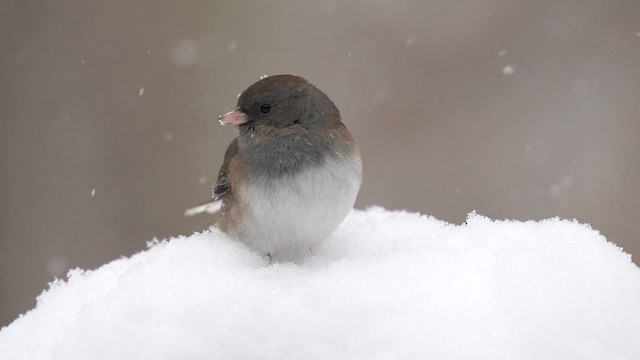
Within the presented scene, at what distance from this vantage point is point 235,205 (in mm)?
1979

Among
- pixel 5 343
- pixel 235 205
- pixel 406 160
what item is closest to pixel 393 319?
pixel 5 343

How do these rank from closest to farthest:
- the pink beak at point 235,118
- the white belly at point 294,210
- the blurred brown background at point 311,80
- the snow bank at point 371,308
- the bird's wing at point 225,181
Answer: the snow bank at point 371,308, the white belly at point 294,210, the pink beak at point 235,118, the bird's wing at point 225,181, the blurred brown background at point 311,80

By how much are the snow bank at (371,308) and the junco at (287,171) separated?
0.40 meters

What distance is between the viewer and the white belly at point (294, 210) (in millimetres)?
1890

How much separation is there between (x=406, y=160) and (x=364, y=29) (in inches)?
35.4

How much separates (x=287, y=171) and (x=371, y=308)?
2.61 feet

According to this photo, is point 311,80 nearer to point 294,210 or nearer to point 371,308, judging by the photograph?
point 294,210

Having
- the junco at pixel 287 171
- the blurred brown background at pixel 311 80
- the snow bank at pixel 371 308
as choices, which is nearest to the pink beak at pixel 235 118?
the junco at pixel 287 171

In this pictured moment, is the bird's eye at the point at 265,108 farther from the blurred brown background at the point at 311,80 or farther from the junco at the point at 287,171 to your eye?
the blurred brown background at the point at 311,80

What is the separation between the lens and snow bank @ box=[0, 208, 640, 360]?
3.57ft

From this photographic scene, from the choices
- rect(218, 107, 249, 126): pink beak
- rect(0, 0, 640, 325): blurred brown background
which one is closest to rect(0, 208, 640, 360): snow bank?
rect(218, 107, 249, 126): pink beak

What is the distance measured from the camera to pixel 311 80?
452 centimetres

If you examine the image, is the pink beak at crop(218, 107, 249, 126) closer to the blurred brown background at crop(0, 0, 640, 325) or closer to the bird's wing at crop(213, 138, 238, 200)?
the bird's wing at crop(213, 138, 238, 200)

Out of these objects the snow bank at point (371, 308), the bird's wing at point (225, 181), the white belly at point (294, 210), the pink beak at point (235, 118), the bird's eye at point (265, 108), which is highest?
the bird's eye at point (265, 108)
